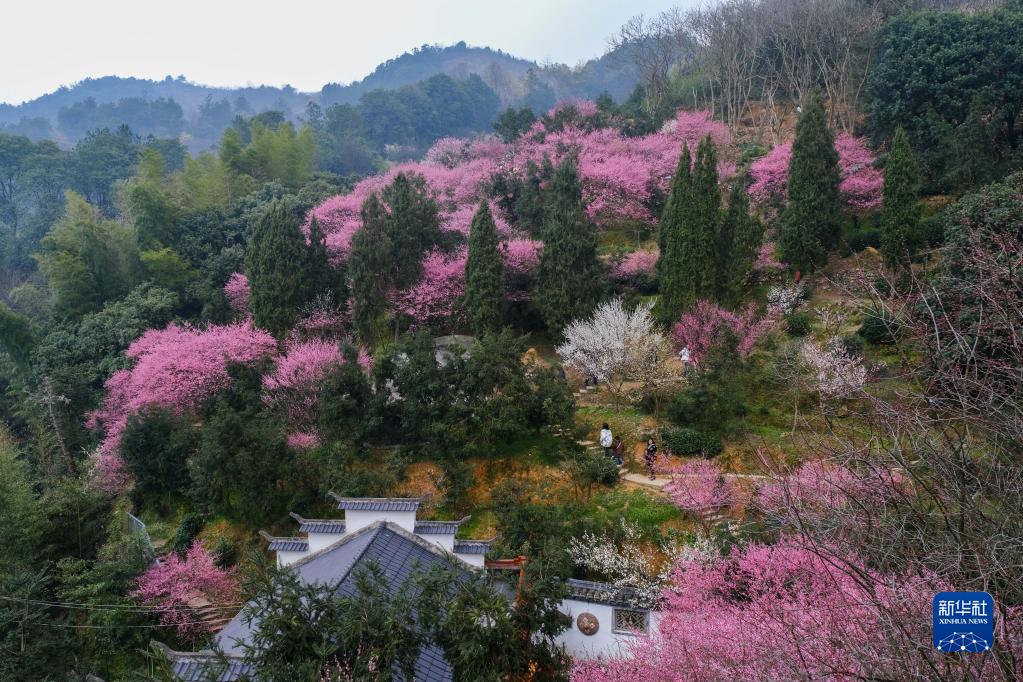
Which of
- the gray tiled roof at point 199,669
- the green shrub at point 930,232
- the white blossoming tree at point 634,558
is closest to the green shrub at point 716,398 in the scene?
the white blossoming tree at point 634,558

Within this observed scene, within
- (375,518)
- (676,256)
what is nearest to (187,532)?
(375,518)

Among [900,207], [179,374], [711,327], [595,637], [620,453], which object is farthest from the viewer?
[179,374]

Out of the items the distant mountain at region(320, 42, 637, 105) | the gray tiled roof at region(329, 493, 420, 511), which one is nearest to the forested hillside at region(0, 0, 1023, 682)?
the gray tiled roof at region(329, 493, 420, 511)

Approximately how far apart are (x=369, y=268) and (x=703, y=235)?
947 centimetres

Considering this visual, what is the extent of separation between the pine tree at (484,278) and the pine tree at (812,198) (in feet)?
26.6

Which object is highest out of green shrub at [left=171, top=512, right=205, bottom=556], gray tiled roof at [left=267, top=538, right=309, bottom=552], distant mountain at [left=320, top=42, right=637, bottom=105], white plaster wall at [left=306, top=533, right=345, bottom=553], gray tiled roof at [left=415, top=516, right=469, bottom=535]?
distant mountain at [left=320, top=42, right=637, bottom=105]

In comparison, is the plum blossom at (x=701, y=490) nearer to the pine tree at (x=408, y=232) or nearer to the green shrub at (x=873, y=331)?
the green shrub at (x=873, y=331)

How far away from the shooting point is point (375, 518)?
35.4 ft

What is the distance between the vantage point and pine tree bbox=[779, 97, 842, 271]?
63.5ft

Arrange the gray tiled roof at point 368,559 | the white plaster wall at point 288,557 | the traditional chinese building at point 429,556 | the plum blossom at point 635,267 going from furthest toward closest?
1. the plum blossom at point 635,267
2. the white plaster wall at point 288,557
3. the traditional chinese building at point 429,556
4. the gray tiled roof at point 368,559

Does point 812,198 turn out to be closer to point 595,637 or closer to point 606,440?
point 606,440

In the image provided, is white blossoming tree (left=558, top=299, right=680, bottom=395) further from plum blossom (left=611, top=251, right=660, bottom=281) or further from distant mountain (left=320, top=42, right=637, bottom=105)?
distant mountain (left=320, top=42, right=637, bottom=105)

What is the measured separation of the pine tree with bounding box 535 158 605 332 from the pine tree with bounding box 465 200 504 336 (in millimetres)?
A: 1302

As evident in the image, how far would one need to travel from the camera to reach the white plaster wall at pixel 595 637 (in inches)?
413
